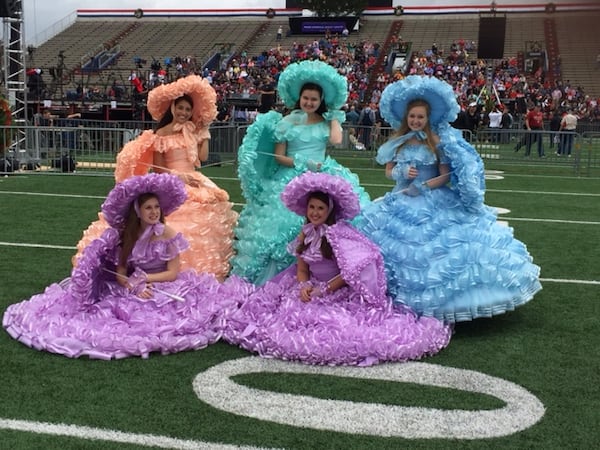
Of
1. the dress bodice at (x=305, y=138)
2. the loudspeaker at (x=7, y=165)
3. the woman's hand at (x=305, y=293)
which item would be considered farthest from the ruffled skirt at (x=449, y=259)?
the loudspeaker at (x=7, y=165)

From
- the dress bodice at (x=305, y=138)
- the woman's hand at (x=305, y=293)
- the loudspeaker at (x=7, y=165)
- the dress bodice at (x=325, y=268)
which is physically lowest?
the woman's hand at (x=305, y=293)

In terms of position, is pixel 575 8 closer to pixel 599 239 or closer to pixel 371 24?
pixel 599 239

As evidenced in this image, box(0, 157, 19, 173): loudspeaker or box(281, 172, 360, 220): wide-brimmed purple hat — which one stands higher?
box(281, 172, 360, 220): wide-brimmed purple hat

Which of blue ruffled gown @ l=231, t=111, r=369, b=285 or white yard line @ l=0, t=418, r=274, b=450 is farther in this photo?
blue ruffled gown @ l=231, t=111, r=369, b=285

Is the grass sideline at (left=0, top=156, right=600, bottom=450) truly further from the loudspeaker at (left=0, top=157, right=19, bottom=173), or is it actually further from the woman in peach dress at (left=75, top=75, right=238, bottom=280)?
the loudspeaker at (left=0, top=157, right=19, bottom=173)

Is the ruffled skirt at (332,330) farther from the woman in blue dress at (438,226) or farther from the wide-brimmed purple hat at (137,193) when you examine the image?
the wide-brimmed purple hat at (137,193)

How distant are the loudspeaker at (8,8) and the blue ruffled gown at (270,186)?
377 inches

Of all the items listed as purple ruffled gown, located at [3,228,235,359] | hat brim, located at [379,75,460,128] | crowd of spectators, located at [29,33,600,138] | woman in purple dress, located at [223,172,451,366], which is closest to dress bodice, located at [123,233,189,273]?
purple ruffled gown, located at [3,228,235,359]

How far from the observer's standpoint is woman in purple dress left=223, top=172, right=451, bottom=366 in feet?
12.8

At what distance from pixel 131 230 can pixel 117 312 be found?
21.7 inches

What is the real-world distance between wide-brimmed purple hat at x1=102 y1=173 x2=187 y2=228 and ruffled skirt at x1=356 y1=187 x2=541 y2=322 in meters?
1.29

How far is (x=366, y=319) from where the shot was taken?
4125 mm

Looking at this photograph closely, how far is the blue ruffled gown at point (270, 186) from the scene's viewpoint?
16.3 feet

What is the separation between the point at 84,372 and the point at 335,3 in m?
44.5
